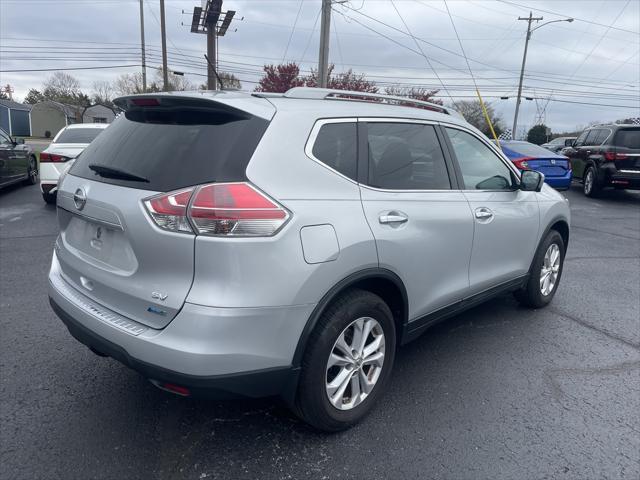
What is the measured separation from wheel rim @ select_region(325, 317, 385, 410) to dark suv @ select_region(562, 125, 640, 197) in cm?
1229

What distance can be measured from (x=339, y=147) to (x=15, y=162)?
35.9ft

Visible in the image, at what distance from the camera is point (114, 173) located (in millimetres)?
2555

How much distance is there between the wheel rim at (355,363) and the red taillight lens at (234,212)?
753mm

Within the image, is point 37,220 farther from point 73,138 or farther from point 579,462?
point 579,462

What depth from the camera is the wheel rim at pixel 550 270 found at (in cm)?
471

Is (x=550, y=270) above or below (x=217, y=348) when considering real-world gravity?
below

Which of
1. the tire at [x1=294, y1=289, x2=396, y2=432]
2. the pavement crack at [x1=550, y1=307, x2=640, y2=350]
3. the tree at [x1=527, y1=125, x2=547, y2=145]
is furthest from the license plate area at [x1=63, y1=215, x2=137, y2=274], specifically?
the tree at [x1=527, y1=125, x2=547, y2=145]

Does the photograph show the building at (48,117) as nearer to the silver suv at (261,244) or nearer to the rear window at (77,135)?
the rear window at (77,135)

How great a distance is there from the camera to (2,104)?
60.8 m

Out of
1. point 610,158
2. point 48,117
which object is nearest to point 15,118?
point 48,117

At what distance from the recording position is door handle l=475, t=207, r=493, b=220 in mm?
3521

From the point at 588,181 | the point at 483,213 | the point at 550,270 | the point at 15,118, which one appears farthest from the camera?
the point at 15,118

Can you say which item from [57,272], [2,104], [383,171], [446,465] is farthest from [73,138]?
[2,104]

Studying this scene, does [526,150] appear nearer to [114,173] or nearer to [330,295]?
[330,295]
